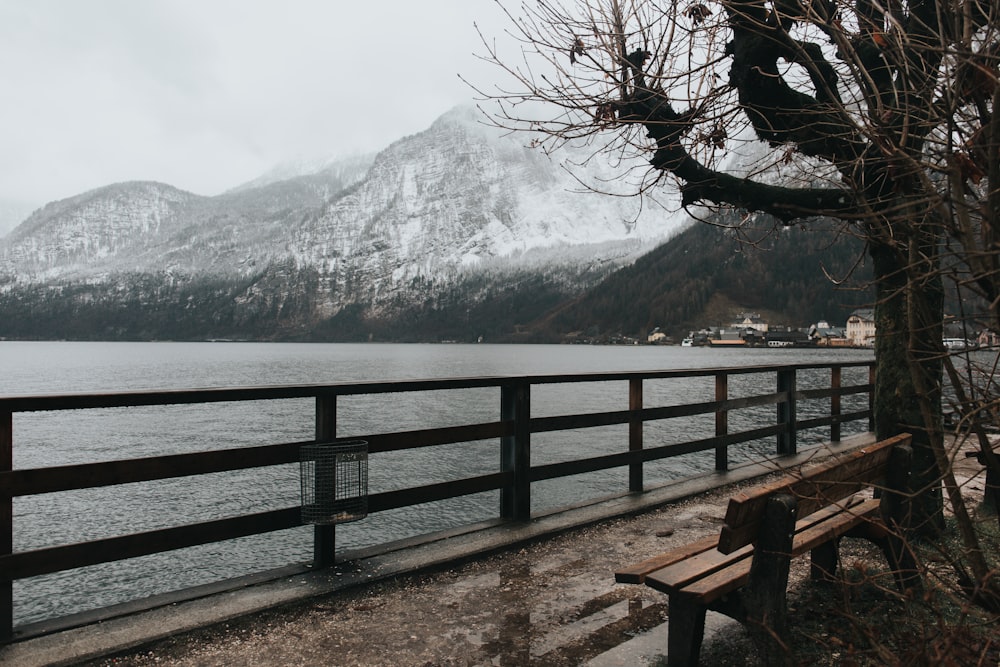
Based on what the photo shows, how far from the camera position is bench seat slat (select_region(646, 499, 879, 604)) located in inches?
108

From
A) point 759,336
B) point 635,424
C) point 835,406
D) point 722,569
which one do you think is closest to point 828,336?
point 759,336

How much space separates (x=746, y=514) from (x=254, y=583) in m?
2.99

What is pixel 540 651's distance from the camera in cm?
327

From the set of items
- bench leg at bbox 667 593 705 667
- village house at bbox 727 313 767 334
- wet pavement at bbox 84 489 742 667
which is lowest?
wet pavement at bbox 84 489 742 667

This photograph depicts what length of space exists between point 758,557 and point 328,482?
2.67 meters

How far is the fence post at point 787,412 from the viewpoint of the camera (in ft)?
26.7

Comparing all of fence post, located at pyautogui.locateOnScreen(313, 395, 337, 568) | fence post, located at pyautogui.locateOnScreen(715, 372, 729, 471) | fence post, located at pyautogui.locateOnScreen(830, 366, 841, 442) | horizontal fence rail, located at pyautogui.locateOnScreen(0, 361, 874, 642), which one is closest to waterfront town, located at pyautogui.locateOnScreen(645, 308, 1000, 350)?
fence post, located at pyautogui.locateOnScreen(830, 366, 841, 442)

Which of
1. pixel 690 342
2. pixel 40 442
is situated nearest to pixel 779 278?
pixel 690 342

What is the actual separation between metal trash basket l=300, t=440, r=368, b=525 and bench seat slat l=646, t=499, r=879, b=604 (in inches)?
84.8

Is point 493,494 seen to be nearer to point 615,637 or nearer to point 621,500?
point 621,500

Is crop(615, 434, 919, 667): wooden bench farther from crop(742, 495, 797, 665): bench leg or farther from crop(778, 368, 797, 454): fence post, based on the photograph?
crop(778, 368, 797, 454): fence post

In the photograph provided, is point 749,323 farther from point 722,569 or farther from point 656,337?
point 722,569

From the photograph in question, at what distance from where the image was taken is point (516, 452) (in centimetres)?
529

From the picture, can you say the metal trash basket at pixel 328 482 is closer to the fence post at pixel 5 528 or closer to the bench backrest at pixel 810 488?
the fence post at pixel 5 528
